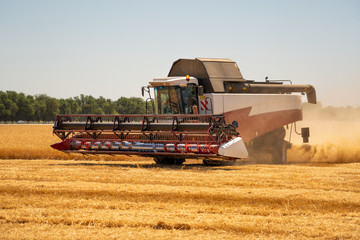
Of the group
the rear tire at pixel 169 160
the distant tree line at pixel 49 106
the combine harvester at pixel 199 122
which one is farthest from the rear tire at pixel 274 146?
the distant tree line at pixel 49 106

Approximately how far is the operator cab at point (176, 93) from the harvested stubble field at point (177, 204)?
3.05 meters

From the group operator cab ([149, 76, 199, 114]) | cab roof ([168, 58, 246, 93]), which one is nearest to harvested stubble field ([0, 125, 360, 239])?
operator cab ([149, 76, 199, 114])

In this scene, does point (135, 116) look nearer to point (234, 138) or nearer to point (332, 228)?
point (234, 138)

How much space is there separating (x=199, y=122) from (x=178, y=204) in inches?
201

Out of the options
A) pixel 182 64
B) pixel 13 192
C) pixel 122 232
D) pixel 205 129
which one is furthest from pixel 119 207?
pixel 182 64

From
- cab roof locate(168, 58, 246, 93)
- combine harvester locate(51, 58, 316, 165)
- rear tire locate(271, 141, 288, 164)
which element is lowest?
rear tire locate(271, 141, 288, 164)

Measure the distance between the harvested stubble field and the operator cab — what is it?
305 centimetres

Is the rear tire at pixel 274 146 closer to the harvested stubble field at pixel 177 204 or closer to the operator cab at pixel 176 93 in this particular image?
the operator cab at pixel 176 93

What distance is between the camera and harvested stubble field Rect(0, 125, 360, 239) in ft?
19.2

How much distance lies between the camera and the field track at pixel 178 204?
5859 mm

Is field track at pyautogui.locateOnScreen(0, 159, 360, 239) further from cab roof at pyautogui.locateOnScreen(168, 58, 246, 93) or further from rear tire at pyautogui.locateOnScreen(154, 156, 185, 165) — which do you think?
cab roof at pyautogui.locateOnScreen(168, 58, 246, 93)

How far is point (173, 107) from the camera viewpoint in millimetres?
14273

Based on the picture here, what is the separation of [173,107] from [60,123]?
10.2 ft

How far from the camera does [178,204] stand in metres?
7.47
